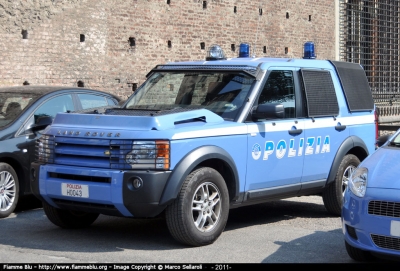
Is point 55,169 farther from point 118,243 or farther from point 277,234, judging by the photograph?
point 277,234

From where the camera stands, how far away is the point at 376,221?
18.0 feet

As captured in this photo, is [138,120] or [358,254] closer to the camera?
[358,254]

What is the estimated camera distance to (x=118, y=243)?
6.90 meters

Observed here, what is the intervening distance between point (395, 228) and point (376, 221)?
6.2 inches

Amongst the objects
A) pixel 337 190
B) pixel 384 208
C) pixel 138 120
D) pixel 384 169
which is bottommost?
pixel 337 190

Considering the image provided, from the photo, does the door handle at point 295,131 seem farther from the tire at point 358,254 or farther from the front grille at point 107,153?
the tire at point 358,254

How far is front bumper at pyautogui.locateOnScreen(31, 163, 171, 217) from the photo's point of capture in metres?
6.34

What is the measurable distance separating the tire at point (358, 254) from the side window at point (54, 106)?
4532 millimetres

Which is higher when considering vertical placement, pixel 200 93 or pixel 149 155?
pixel 200 93

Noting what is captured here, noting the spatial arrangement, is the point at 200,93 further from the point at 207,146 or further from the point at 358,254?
the point at 358,254

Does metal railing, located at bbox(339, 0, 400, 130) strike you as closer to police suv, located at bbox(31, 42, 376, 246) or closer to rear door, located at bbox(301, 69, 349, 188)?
rear door, located at bbox(301, 69, 349, 188)

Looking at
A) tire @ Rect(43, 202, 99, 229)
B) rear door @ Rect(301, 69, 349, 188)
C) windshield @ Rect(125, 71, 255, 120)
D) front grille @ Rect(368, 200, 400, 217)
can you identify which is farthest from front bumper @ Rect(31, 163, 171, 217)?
rear door @ Rect(301, 69, 349, 188)

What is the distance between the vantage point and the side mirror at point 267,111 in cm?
720

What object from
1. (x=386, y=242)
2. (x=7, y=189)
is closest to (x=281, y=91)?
(x=386, y=242)
